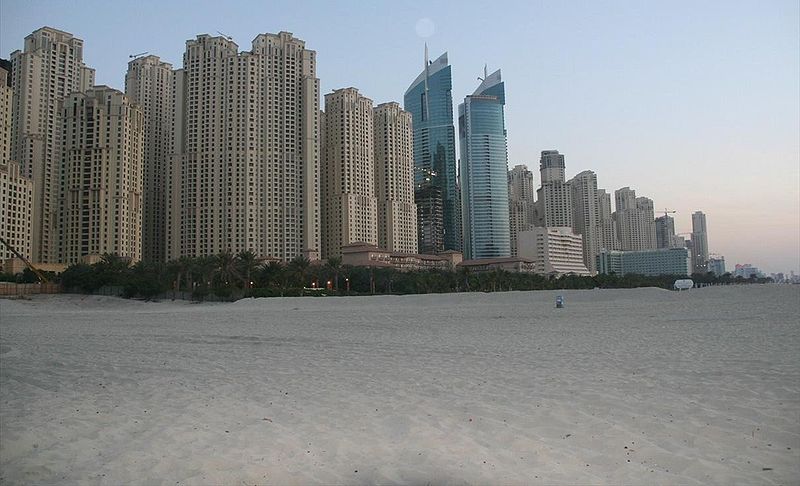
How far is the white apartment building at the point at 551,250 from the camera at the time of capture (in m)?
169

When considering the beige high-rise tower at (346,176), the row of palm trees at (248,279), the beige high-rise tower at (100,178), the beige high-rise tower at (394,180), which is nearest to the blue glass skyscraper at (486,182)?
the beige high-rise tower at (394,180)

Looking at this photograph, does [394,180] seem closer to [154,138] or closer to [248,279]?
[154,138]

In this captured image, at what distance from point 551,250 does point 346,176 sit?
6937 cm

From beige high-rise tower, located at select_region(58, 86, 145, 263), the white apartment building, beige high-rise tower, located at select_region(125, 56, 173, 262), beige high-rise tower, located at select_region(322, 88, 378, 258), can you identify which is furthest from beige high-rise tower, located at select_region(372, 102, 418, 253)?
beige high-rise tower, located at select_region(58, 86, 145, 263)

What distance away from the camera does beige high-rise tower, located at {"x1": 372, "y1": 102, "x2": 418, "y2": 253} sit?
147 metres

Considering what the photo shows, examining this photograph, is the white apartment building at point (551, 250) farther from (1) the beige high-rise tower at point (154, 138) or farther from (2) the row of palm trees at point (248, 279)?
(1) the beige high-rise tower at point (154, 138)

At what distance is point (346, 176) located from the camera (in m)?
134

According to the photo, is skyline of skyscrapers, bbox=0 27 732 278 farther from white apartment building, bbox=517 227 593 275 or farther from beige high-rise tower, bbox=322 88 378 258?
white apartment building, bbox=517 227 593 275

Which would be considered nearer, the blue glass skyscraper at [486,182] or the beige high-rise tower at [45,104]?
the beige high-rise tower at [45,104]

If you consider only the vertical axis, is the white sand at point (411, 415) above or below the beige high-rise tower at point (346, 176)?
below

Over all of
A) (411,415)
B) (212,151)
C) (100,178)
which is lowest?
(411,415)

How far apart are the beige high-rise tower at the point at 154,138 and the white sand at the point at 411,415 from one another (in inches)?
4719

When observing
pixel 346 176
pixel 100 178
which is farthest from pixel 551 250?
pixel 100 178

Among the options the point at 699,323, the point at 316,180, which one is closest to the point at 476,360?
the point at 699,323
